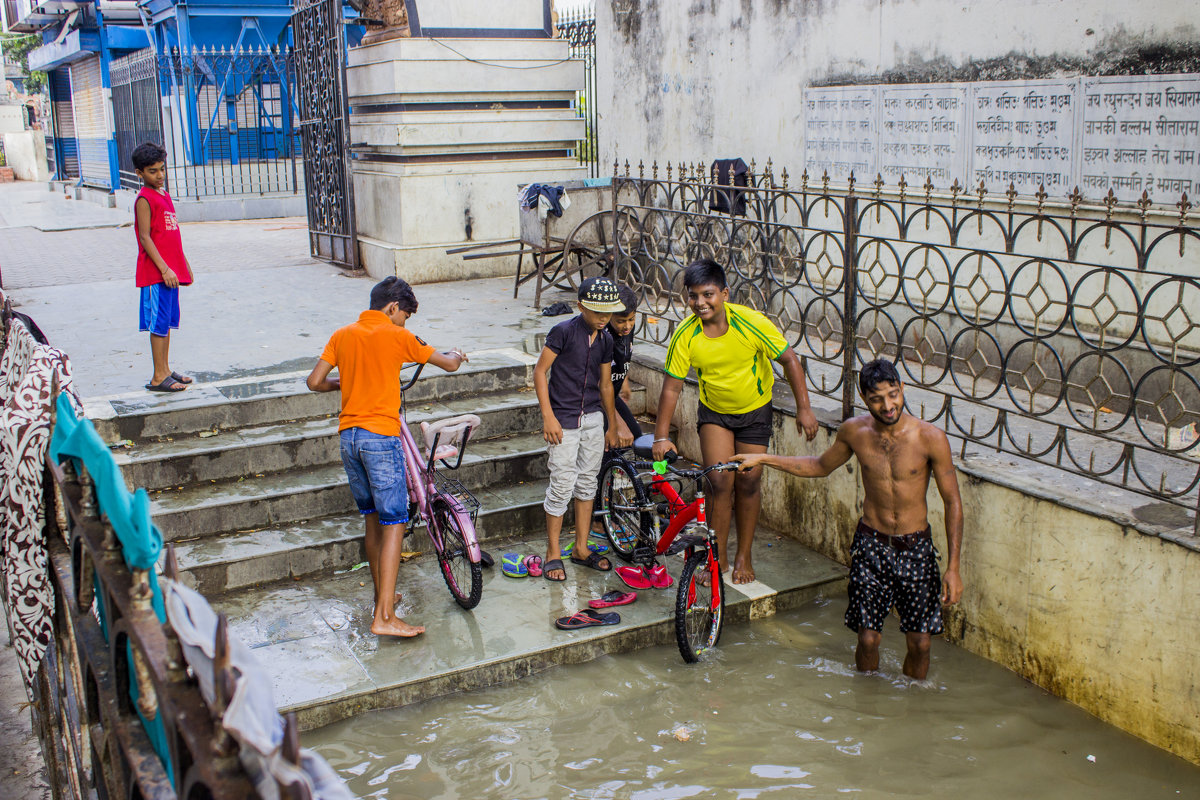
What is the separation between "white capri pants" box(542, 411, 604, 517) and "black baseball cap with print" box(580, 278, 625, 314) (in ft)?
2.12

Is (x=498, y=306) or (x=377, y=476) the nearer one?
(x=377, y=476)

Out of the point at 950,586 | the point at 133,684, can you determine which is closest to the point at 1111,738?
the point at 950,586

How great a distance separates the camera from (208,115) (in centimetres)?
2258

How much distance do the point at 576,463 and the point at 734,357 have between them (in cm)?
107

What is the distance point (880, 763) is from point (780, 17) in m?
6.65

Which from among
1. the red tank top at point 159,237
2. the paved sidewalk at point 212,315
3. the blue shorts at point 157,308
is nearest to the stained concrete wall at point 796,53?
the paved sidewalk at point 212,315

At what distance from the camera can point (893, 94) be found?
786 cm

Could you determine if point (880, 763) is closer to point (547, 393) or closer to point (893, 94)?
point (547, 393)

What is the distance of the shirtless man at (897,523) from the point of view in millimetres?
4660

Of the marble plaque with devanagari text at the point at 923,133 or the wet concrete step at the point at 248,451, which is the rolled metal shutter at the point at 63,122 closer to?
the wet concrete step at the point at 248,451

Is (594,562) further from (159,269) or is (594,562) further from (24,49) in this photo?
(24,49)

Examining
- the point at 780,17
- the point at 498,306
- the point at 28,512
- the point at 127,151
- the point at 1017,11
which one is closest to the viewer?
the point at 28,512

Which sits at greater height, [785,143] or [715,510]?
[785,143]

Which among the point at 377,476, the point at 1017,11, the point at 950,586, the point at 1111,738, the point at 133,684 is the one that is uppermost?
the point at 1017,11
